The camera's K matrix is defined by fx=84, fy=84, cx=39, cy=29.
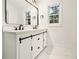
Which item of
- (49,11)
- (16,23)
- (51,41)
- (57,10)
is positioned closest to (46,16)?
(49,11)

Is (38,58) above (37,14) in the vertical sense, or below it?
below

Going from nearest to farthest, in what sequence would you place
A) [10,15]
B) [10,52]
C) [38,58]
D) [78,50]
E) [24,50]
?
[78,50] < [10,52] < [24,50] < [10,15] < [38,58]

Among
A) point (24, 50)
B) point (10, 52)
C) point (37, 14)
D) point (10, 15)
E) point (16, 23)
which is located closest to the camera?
point (10, 52)

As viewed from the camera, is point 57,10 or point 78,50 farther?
point 57,10

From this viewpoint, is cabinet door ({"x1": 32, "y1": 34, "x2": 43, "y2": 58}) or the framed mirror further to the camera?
the framed mirror

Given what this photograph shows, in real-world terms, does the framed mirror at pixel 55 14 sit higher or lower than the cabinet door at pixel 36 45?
higher

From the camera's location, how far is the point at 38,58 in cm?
244

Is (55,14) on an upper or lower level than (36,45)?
upper

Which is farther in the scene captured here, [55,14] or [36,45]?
[55,14]

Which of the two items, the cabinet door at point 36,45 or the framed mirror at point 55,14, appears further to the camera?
the framed mirror at point 55,14

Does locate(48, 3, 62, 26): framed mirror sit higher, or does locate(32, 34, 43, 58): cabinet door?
locate(48, 3, 62, 26): framed mirror

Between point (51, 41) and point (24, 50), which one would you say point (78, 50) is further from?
point (51, 41)

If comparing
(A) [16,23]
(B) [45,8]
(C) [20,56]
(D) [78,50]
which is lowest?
(C) [20,56]

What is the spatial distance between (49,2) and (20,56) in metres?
3.13
